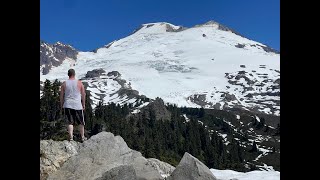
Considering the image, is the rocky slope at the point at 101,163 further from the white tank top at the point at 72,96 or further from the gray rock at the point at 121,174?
the white tank top at the point at 72,96

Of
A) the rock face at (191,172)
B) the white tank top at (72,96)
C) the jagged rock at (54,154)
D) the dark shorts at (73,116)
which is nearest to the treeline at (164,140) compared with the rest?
the jagged rock at (54,154)

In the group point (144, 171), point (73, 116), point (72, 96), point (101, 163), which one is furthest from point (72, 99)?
point (144, 171)

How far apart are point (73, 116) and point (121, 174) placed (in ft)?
8.37

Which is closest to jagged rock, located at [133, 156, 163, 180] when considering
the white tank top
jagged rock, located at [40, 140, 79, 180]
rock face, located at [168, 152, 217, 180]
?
rock face, located at [168, 152, 217, 180]

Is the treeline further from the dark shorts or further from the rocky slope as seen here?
the dark shorts

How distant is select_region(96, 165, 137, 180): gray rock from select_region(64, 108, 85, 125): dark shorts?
2041mm

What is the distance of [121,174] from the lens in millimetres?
13484

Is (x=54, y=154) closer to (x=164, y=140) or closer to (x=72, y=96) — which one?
(x=72, y=96)

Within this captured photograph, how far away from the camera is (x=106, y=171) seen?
14008 mm
